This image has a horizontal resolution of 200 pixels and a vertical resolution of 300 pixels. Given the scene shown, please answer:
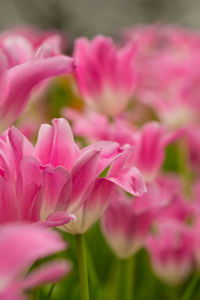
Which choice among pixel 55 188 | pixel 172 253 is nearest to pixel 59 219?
pixel 55 188

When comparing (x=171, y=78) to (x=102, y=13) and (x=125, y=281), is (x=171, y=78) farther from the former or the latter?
(x=102, y=13)

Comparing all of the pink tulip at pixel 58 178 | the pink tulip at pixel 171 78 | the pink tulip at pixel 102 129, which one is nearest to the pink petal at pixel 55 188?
the pink tulip at pixel 58 178

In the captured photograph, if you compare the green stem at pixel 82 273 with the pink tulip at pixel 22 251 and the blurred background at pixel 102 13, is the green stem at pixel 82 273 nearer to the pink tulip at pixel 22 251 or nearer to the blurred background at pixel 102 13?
the pink tulip at pixel 22 251

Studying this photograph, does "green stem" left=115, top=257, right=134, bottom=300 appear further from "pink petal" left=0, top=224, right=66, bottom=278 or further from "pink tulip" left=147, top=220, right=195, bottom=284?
"pink petal" left=0, top=224, right=66, bottom=278

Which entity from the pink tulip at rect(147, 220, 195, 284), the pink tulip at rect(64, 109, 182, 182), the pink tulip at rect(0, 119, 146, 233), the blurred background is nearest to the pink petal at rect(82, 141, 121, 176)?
the pink tulip at rect(0, 119, 146, 233)

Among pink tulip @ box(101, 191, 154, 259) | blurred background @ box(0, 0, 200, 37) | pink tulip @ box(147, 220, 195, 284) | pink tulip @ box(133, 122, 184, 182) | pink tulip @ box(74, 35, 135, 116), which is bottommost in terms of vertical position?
pink tulip @ box(147, 220, 195, 284)
